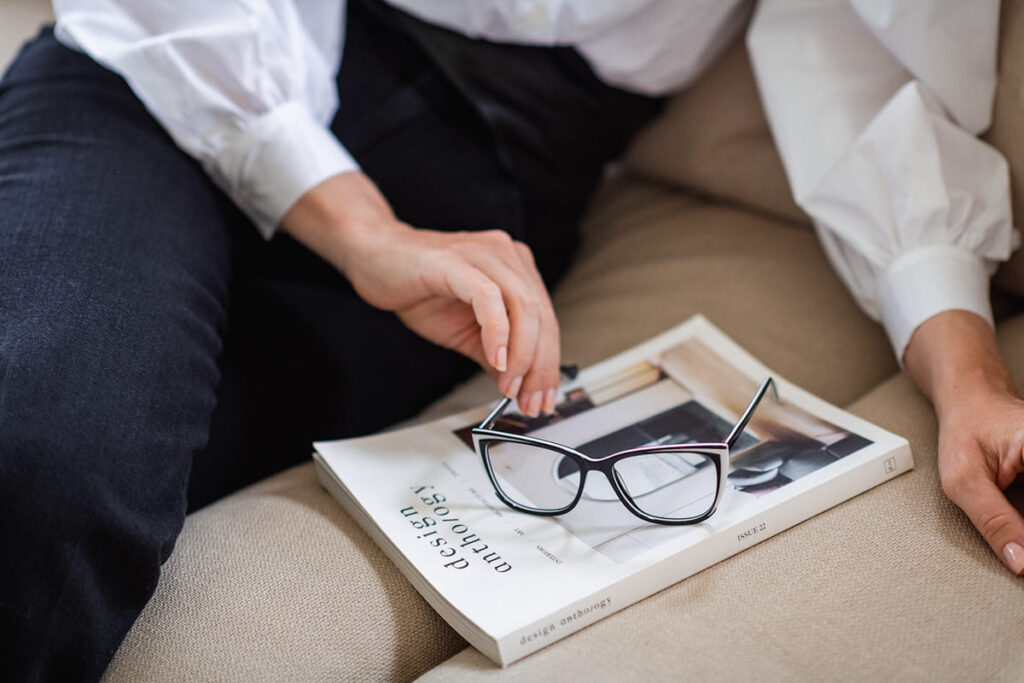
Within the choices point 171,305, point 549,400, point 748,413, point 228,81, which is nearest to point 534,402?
point 549,400

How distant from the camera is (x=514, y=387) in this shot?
1.81 feet

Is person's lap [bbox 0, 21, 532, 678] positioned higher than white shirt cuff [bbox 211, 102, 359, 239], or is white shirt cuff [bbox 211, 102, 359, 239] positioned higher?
white shirt cuff [bbox 211, 102, 359, 239]

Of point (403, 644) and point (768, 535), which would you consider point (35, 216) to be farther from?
point (768, 535)

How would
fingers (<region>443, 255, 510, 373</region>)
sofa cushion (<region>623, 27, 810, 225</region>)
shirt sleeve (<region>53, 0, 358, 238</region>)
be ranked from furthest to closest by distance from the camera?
sofa cushion (<region>623, 27, 810, 225</region>)
shirt sleeve (<region>53, 0, 358, 238</region>)
fingers (<region>443, 255, 510, 373</region>)

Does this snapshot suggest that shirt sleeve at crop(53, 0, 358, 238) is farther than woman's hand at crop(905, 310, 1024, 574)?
Yes

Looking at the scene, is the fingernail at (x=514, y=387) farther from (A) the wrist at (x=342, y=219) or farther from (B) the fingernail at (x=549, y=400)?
(A) the wrist at (x=342, y=219)

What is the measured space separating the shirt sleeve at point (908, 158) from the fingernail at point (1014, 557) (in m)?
0.19

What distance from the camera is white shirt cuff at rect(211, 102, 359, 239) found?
651 millimetres

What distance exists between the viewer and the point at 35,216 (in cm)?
54

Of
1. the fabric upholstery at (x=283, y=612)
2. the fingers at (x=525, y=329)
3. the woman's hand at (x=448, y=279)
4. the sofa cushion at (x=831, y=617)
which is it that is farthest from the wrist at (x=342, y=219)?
the sofa cushion at (x=831, y=617)

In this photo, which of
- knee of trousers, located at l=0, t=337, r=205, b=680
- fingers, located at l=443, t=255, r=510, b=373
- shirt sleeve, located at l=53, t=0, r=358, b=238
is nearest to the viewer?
knee of trousers, located at l=0, t=337, r=205, b=680

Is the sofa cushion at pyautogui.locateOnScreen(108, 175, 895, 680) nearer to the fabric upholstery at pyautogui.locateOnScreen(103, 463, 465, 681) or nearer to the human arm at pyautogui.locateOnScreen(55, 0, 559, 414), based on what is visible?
the fabric upholstery at pyautogui.locateOnScreen(103, 463, 465, 681)

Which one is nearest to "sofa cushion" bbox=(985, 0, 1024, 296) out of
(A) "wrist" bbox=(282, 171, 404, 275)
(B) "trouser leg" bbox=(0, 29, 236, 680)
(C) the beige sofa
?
(C) the beige sofa

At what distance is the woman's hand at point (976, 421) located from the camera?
0.46 m
